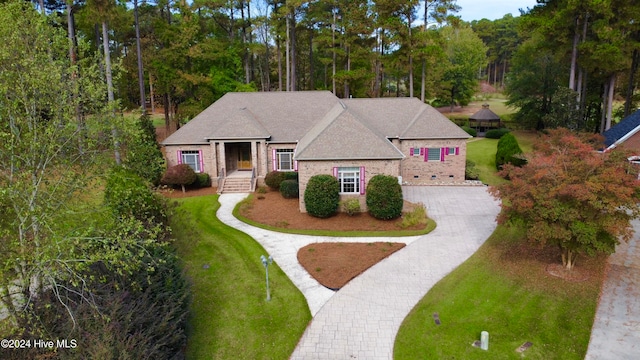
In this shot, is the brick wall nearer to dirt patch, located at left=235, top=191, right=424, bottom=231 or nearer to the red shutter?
dirt patch, located at left=235, top=191, right=424, bottom=231

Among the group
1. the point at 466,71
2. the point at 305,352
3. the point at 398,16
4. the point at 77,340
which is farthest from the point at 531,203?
the point at 466,71

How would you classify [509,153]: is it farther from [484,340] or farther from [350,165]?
[484,340]

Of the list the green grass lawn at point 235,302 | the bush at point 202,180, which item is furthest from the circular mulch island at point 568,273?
the bush at point 202,180

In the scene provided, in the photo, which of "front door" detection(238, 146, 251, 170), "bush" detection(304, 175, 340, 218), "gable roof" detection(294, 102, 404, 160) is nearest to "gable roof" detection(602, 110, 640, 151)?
"gable roof" detection(294, 102, 404, 160)

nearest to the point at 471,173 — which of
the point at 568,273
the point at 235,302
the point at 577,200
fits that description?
the point at 568,273

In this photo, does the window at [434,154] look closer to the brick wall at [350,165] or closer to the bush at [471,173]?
the bush at [471,173]
